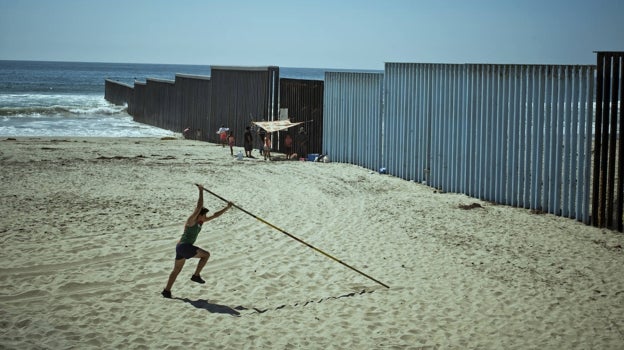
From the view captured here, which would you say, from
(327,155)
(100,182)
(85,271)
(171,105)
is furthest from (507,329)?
(171,105)

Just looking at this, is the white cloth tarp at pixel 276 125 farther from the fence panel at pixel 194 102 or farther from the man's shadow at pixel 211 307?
the man's shadow at pixel 211 307

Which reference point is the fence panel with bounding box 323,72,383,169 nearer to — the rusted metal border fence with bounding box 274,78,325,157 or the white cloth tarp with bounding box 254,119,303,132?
the rusted metal border fence with bounding box 274,78,325,157

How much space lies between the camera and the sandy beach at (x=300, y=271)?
26.9 feet

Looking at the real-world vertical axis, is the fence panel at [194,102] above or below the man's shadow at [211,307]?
above

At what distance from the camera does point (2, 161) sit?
2020 cm

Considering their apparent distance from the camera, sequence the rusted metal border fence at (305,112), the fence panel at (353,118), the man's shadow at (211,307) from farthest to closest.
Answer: the rusted metal border fence at (305,112), the fence panel at (353,118), the man's shadow at (211,307)

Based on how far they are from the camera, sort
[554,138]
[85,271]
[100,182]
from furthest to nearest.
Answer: [100,182], [554,138], [85,271]

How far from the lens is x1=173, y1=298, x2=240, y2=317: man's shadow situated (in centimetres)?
881

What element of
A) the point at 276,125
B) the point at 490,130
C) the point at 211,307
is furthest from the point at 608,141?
the point at 276,125

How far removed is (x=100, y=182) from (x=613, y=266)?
10991 mm

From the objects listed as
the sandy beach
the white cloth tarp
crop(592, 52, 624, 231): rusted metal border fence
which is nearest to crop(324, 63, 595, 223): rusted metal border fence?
crop(592, 52, 624, 231): rusted metal border fence

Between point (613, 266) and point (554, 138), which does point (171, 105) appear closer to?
point (554, 138)

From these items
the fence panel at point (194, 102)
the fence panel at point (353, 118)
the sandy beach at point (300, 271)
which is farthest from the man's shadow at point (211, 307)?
the fence panel at point (194, 102)

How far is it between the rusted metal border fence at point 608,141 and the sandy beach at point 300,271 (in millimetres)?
455
